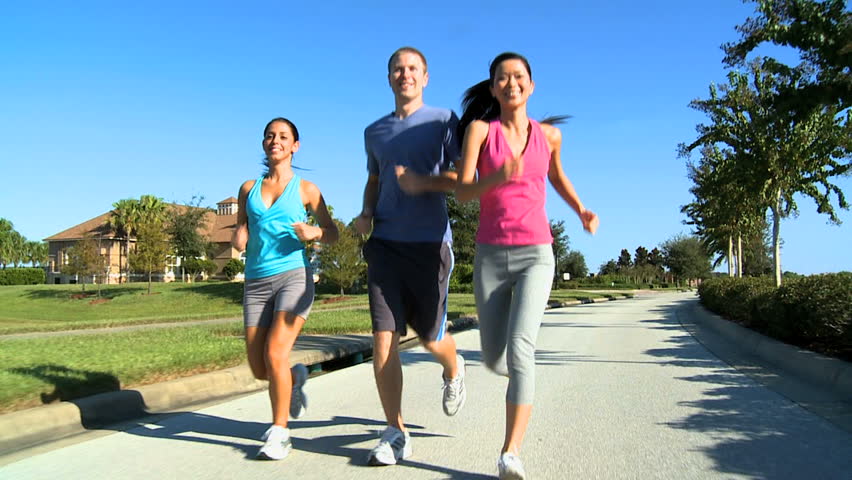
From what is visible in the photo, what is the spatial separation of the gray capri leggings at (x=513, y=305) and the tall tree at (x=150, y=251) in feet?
127

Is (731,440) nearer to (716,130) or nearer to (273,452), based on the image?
(273,452)

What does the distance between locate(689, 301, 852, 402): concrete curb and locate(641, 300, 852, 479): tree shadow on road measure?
62 cm

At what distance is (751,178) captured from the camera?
1541 centimetres

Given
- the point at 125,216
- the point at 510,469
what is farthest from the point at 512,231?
the point at 125,216

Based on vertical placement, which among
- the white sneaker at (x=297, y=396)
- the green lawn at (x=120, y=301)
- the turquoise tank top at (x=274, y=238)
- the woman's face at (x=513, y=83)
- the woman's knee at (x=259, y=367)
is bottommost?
the green lawn at (x=120, y=301)

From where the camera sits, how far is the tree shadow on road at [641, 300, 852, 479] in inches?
142

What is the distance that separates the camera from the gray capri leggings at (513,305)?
3.33 m

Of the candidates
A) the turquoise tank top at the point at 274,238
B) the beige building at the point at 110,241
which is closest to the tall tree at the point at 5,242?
the beige building at the point at 110,241

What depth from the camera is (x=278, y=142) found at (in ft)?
14.2

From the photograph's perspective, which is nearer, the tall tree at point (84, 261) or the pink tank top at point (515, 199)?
the pink tank top at point (515, 199)

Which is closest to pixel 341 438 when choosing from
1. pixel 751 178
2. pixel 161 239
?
pixel 751 178

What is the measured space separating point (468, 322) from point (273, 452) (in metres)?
13.5

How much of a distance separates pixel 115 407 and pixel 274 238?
2.38 metres

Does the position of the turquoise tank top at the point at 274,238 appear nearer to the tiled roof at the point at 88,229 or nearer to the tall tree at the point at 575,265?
the tiled roof at the point at 88,229
